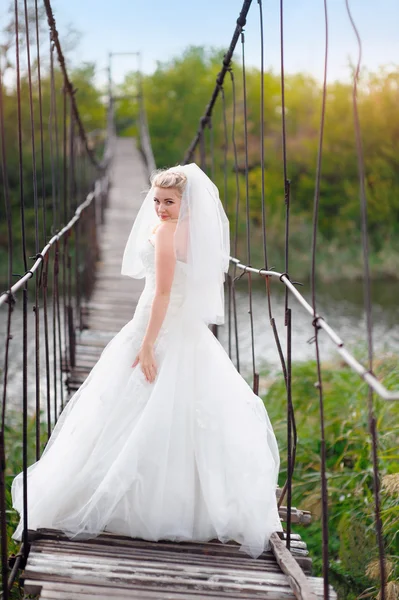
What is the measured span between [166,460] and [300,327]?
740 centimetres

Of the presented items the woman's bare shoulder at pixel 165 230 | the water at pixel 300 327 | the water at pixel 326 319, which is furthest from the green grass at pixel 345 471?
the water at pixel 326 319

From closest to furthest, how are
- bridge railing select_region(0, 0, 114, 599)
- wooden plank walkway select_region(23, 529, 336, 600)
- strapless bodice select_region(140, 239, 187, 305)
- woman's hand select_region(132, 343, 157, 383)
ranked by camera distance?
wooden plank walkway select_region(23, 529, 336, 600), bridge railing select_region(0, 0, 114, 599), woman's hand select_region(132, 343, 157, 383), strapless bodice select_region(140, 239, 187, 305)

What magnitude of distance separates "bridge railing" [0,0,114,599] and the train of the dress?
116 mm

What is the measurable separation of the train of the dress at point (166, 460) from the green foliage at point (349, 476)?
2.02 ft

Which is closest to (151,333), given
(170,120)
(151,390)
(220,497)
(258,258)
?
(151,390)

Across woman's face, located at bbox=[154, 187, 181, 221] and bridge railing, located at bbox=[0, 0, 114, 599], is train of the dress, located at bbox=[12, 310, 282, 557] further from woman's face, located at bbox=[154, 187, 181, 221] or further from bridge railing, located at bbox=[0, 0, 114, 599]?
woman's face, located at bbox=[154, 187, 181, 221]

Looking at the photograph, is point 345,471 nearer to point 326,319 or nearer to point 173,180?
point 173,180

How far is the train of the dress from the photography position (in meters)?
1.80

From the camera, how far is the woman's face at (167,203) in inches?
81.2

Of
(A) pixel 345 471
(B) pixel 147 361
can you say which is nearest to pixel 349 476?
(A) pixel 345 471

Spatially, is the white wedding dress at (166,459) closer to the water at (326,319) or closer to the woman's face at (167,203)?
the woman's face at (167,203)

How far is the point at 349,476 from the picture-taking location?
3.39 m

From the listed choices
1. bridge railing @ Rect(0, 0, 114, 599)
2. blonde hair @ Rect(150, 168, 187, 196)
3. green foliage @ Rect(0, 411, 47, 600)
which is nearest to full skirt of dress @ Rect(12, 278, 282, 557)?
bridge railing @ Rect(0, 0, 114, 599)

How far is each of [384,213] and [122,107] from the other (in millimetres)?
14293
